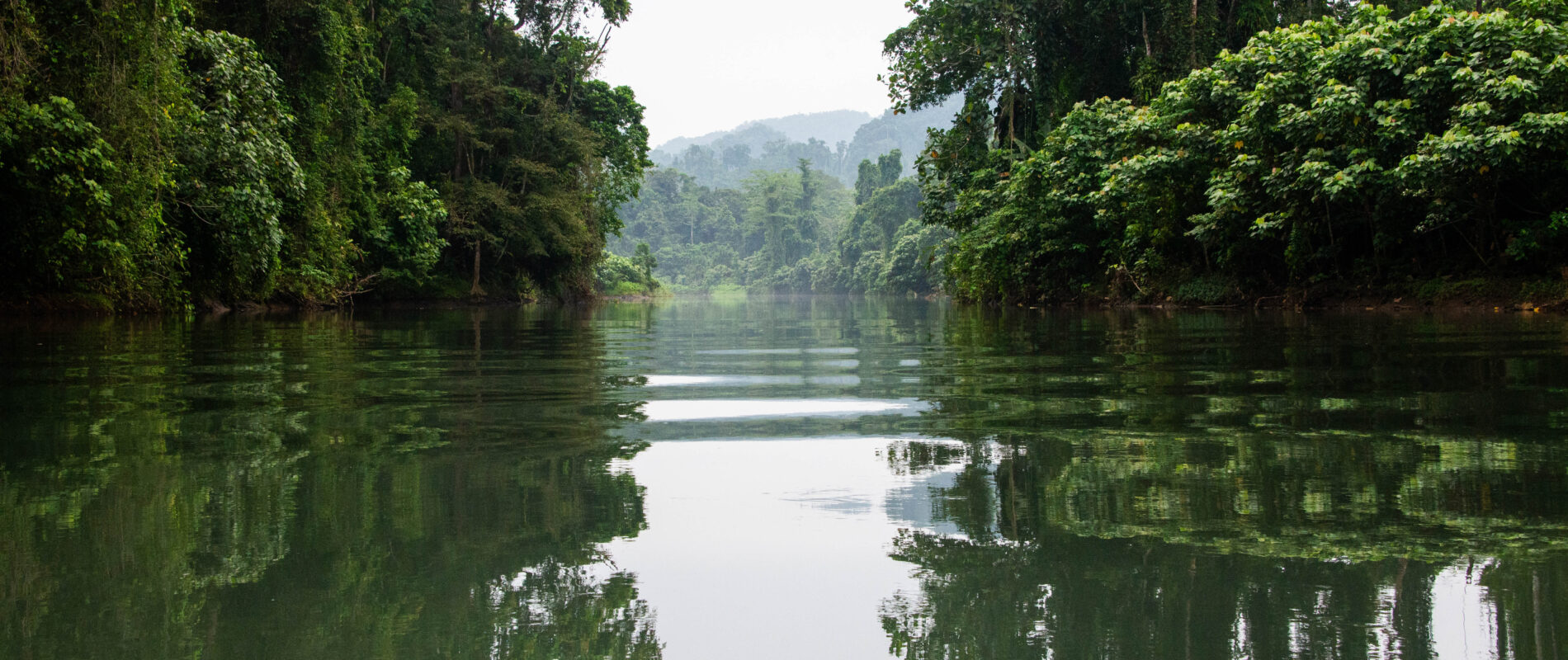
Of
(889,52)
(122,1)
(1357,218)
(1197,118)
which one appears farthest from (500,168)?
(1357,218)

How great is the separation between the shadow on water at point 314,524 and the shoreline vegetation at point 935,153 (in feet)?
27.1

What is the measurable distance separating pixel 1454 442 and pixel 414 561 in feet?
8.39

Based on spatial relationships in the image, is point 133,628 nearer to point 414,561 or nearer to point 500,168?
point 414,561

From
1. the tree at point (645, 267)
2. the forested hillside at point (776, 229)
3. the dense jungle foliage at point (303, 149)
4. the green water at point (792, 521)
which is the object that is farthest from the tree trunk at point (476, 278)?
the forested hillside at point (776, 229)

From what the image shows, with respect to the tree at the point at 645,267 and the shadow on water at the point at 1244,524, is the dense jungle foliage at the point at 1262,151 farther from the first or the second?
the tree at the point at 645,267

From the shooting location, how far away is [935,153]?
78.4ft

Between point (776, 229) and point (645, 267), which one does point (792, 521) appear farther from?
point (776, 229)

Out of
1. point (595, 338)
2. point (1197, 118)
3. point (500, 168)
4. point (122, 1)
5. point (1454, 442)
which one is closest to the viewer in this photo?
point (1454, 442)

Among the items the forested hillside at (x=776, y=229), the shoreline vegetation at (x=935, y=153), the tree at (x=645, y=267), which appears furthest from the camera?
the forested hillside at (x=776, y=229)

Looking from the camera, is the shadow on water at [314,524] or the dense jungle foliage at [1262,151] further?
the dense jungle foliage at [1262,151]

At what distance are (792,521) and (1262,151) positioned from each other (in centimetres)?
1321

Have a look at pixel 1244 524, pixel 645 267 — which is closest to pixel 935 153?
pixel 1244 524

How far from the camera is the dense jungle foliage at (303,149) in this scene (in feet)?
33.3

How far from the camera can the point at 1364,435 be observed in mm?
2742
